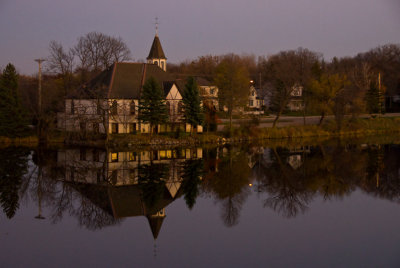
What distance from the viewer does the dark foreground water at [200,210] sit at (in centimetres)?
1187

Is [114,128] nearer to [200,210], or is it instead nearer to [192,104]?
[192,104]

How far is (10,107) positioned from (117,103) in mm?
9161

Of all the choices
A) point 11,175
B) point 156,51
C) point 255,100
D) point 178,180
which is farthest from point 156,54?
point 178,180

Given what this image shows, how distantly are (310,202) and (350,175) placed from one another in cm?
691

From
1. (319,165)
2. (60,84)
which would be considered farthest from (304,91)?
(60,84)

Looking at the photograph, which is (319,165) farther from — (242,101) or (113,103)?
(113,103)

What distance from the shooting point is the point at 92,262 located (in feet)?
37.2

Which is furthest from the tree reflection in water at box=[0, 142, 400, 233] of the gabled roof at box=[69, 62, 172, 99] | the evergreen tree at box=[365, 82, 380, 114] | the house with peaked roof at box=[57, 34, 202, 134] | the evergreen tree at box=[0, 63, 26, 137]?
the evergreen tree at box=[365, 82, 380, 114]

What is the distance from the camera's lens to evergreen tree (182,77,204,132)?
121 ft

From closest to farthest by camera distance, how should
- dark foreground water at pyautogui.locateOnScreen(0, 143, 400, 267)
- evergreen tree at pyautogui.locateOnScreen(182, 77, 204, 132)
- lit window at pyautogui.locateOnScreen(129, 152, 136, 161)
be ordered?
dark foreground water at pyautogui.locateOnScreen(0, 143, 400, 267)
lit window at pyautogui.locateOnScreen(129, 152, 136, 161)
evergreen tree at pyautogui.locateOnScreen(182, 77, 204, 132)

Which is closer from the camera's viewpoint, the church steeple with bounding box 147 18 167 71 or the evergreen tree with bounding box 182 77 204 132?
the evergreen tree with bounding box 182 77 204 132

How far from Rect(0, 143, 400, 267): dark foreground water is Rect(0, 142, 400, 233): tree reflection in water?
6cm

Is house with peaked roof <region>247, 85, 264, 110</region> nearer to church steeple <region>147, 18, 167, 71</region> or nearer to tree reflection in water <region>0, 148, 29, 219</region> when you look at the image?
church steeple <region>147, 18, 167, 71</region>

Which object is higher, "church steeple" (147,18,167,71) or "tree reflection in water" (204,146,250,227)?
"church steeple" (147,18,167,71)
